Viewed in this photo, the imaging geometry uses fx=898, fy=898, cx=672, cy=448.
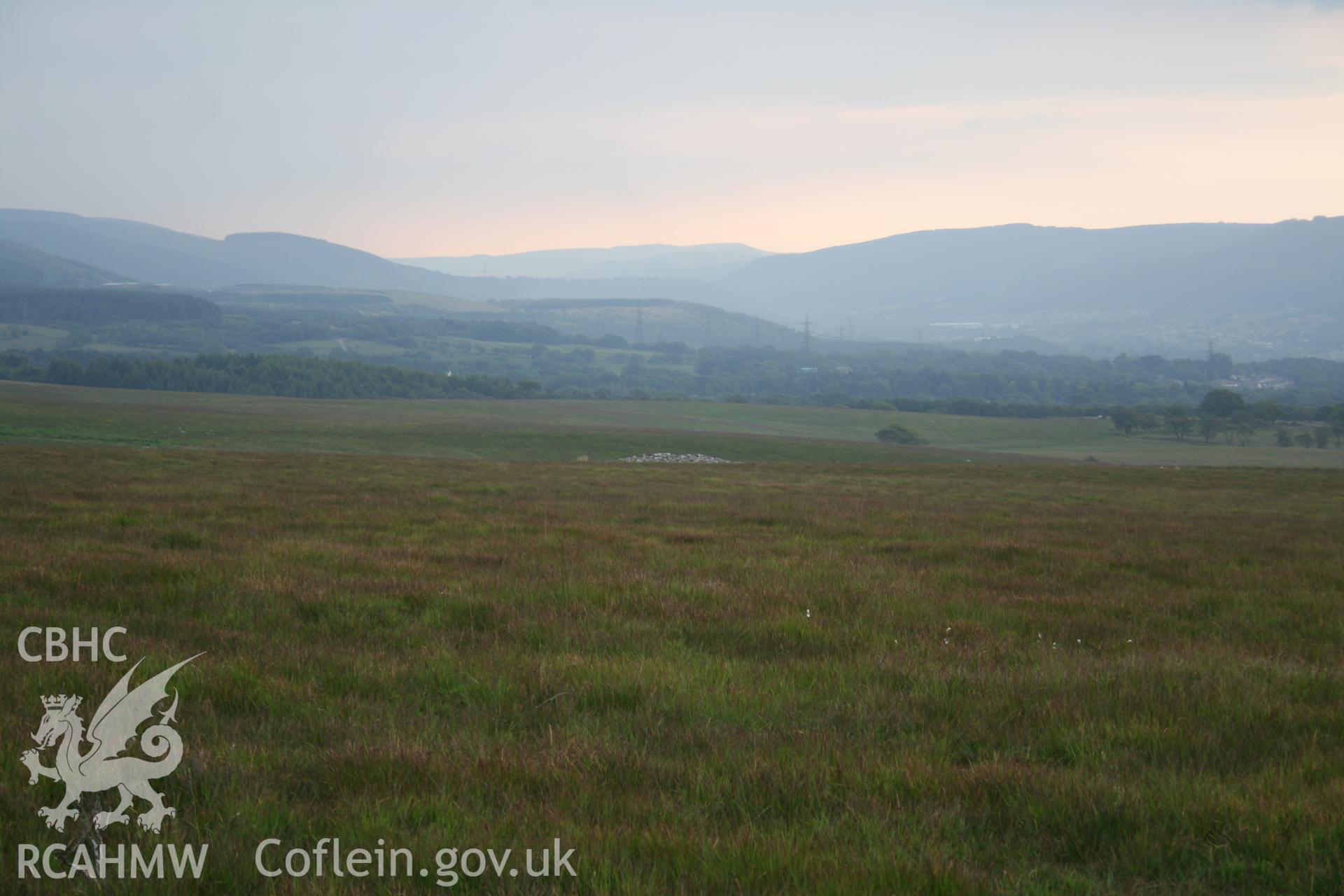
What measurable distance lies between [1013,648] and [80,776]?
674 centimetres

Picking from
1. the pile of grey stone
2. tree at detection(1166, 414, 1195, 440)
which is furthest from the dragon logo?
tree at detection(1166, 414, 1195, 440)

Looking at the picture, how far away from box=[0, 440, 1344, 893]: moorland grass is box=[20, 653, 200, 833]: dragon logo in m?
0.10

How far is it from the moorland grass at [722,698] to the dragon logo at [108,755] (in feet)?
0.33

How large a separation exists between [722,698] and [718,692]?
0.11 metres

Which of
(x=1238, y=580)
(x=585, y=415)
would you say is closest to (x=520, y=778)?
(x=1238, y=580)

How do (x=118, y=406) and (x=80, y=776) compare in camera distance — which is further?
(x=118, y=406)

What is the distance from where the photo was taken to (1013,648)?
7.74 metres

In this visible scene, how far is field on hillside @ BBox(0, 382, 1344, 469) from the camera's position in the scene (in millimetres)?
56031

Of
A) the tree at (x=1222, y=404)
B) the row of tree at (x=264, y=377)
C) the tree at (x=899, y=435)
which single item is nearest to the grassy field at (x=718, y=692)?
the tree at (x=899, y=435)

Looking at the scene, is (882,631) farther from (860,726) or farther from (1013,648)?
(860,726)

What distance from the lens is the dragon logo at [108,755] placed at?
4.21 metres

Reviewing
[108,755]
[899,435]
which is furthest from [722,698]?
[899,435]

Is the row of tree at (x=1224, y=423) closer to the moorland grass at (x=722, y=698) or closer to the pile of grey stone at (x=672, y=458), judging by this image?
the pile of grey stone at (x=672, y=458)

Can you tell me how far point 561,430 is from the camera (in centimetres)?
7475
